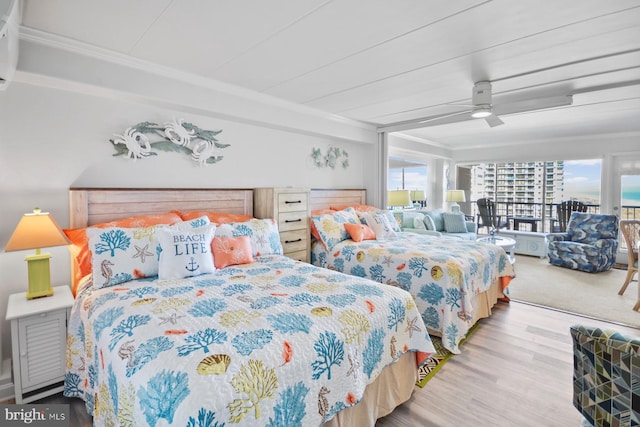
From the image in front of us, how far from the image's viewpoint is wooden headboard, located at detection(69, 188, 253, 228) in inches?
96.7

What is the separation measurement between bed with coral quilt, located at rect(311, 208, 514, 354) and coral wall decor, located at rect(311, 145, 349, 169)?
0.82 metres

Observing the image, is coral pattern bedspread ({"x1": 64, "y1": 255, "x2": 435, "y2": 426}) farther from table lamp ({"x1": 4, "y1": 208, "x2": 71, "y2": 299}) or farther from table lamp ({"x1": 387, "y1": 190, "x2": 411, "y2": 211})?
table lamp ({"x1": 387, "y1": 190, "x2": 411, "y2": 211})

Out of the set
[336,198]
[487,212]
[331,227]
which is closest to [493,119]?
[331,227]

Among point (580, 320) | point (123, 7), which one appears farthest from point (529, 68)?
point (123, 7)

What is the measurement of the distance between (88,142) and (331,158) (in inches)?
116

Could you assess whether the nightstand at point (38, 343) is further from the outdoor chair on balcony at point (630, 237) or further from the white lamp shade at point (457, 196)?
the white lamp shade at point (457, 196)

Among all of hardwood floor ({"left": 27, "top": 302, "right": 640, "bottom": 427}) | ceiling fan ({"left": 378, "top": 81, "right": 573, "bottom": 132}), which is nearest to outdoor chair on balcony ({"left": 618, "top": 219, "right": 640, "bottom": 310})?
hardwood floor ({"left": 27, "top": 302, "right": 640, "bottom": 427})

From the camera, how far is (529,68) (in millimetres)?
2695

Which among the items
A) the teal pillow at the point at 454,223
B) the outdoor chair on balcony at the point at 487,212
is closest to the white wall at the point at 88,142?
the teal pillow at the point at 454,223

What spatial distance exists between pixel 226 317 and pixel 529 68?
3034mm

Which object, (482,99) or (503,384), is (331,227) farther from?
(503,384)

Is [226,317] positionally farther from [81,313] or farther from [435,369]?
[435,369]

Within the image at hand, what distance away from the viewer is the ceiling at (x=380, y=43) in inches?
72.2

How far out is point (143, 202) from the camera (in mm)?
2822
